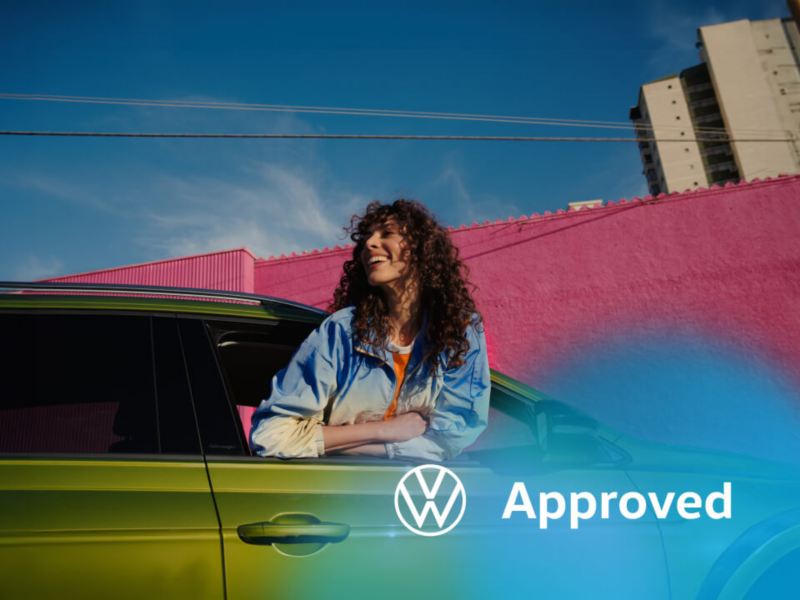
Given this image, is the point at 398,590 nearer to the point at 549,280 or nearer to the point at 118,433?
the point at 118,433

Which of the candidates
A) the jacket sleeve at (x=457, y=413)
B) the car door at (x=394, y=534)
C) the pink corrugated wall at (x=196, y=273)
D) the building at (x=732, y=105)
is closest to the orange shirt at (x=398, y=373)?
the jacket sleeve at (x=457, y=413)

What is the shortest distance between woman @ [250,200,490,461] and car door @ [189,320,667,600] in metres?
0.10

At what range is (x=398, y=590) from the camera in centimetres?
151

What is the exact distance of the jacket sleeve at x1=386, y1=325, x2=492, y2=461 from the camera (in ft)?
6.22

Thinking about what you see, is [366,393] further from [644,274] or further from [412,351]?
[644,274]

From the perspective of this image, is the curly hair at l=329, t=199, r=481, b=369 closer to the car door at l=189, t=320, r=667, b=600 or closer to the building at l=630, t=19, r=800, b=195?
the car door at l=189, t=320, r=667, b=600

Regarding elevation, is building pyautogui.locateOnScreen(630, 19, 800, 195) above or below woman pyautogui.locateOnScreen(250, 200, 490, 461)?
above

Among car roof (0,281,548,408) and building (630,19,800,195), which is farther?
building (630,19,800,195)

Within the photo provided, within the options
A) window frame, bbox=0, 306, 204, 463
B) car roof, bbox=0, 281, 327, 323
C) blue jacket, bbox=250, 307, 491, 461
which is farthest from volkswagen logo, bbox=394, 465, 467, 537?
car roof, bbox=0, 281, 327, 323

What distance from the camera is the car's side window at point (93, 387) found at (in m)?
1.61

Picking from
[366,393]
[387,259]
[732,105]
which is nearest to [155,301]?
[366,393]

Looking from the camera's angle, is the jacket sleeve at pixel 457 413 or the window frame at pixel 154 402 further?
the jacket sleeve at pixel 457 413

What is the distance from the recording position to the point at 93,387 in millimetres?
1755

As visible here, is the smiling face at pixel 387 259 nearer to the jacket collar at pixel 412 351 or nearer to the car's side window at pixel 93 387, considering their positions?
the jacket collar at pixel 412 351
